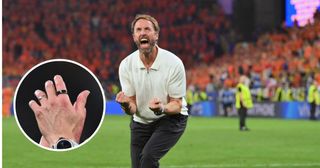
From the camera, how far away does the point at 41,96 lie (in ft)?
23.9

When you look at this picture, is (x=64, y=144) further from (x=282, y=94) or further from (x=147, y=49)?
(x=282, y=94)

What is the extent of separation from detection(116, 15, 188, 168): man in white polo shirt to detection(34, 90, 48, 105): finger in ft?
3.94

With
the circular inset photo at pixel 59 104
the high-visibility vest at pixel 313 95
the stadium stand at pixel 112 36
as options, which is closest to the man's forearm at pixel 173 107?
the circular inset photo at pixel 59 104

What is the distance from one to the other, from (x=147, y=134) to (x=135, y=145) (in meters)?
0.17

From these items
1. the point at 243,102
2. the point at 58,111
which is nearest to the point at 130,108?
the point at 58,111

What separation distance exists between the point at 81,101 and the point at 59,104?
0.64 feet

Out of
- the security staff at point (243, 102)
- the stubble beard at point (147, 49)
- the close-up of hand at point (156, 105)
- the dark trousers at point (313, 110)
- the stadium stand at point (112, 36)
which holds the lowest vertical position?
the dark trousers at point (313, 110)

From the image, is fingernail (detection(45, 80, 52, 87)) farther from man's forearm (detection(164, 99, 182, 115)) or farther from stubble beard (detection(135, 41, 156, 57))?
man's forearm (detection(164, 99, 182, 115))

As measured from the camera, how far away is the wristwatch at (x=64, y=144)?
7.49 m

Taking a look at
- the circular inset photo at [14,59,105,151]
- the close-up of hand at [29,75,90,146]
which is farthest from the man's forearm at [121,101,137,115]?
the close-up of hand at [29,75,90,146]

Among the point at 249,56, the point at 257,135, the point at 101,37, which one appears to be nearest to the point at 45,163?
the point at 257,135

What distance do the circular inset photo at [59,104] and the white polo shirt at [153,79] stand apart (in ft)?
3.69

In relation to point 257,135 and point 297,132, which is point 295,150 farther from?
point 297,132

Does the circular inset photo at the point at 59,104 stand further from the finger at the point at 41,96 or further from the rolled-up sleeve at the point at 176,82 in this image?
the rolled-up sleeve at the point at 176,82
